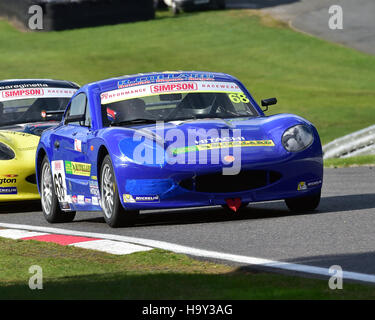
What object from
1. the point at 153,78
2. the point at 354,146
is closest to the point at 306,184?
the point at 153,78

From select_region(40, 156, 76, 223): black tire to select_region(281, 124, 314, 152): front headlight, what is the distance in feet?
9.15

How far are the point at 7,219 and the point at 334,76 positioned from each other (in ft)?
83.0

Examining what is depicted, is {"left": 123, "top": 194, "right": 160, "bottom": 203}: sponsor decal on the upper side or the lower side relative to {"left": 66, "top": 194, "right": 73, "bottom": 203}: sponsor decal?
upper

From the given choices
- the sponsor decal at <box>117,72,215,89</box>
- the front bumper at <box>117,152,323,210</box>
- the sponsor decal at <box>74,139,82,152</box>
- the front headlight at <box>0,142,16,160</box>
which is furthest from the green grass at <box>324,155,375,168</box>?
the front bumper at <box>117,152,323,210</box>

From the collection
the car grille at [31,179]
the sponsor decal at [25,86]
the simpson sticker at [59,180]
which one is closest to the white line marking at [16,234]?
the simpson sticker at [59,180]

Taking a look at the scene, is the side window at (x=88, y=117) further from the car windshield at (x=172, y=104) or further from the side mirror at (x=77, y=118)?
the car windshield at (x=172, y=104)

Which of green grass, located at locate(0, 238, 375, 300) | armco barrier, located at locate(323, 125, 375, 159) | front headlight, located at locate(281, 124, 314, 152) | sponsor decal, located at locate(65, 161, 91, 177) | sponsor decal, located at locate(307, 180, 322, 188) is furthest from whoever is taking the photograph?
armco barrier, located at locate(323, 125, 375, 159)

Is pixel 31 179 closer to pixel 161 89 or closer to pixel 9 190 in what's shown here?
pixel 9 190

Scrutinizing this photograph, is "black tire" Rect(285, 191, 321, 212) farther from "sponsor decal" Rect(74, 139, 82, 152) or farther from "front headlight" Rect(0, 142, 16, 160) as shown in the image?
"front headlight" Rect(0, 142, 16, 160)

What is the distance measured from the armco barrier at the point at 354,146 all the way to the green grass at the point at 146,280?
33.8 feet

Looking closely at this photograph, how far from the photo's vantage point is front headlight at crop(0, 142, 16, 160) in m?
12.8

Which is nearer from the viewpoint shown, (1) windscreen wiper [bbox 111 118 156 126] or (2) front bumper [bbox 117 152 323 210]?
(2) front bumper [bbox 117 152 323 210]

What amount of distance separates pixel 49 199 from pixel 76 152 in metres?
1.07
